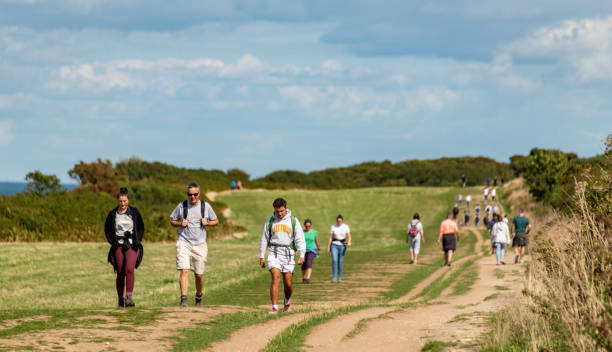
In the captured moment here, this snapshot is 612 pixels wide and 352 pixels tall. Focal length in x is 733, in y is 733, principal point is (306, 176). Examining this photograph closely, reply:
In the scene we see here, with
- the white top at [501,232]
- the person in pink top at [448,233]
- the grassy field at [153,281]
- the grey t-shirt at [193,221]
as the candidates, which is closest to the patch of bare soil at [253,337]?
the grassy field at [153,281]

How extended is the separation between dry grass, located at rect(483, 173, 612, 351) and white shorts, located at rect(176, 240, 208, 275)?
17.1ft

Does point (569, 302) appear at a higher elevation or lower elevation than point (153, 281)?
higher

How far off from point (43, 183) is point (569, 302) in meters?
36.8

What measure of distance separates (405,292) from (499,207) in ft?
140

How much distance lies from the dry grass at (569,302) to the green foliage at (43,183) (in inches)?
1350

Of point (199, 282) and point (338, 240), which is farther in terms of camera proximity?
point (338, 240)

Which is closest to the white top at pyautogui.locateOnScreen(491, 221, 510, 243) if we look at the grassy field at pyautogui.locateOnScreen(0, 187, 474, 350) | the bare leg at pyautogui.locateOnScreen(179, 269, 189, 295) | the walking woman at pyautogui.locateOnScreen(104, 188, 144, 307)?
the grassy field at pyautogui.locateOnScreen(0, 187, 474, 350)

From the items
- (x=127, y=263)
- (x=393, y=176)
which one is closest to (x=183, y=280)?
(x=127, y=263)

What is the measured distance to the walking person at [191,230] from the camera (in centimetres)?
1264

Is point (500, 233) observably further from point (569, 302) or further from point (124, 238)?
point (569, 302)

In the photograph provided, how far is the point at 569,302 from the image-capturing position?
826 centimetres

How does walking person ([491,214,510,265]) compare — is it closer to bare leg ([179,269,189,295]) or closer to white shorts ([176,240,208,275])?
white shorts ([176,240,208,275])

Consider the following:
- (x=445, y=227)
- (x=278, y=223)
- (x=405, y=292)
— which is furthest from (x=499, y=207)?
(x=278, y=223)

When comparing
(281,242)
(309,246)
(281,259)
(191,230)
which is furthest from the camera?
(309,246)
